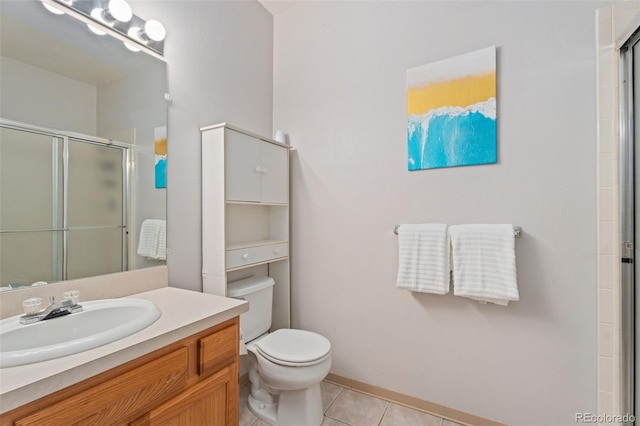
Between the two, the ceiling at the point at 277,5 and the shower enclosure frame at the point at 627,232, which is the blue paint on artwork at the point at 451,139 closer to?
the shower enclosure frame at the point at 627,232

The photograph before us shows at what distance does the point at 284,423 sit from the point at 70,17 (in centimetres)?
211

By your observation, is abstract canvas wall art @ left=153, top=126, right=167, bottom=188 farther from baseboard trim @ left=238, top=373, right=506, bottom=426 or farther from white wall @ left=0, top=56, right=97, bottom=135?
baseboard trim @ left=238, top=373, right=506, bottom=426

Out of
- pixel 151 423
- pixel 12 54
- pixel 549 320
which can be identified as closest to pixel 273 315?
pixel 151 423

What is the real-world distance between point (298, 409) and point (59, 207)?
145 centimetres

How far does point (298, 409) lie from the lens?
5.05 ft

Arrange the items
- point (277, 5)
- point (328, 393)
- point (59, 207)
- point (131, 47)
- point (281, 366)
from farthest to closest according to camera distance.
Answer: point (277, 5) < point (328, 393) < point (281, 366) < point (131, 47) < point (59, 207)

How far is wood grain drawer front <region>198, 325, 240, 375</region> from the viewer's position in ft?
3.29

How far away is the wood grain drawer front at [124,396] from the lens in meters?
0.68

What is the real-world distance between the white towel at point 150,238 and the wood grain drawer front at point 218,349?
0.60m

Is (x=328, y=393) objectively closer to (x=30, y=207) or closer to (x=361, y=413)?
(x=361, y=413)

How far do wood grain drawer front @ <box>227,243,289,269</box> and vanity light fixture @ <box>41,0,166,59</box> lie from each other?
3.58 feet

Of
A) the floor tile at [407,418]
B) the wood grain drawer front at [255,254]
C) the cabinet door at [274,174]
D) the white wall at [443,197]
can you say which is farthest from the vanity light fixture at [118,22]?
the floor tile at [407,418]

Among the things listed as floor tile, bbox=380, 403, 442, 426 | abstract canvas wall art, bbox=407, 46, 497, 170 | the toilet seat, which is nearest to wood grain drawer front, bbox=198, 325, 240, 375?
the toilet seat

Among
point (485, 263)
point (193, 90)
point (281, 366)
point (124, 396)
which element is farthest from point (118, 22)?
point (485, 263)
